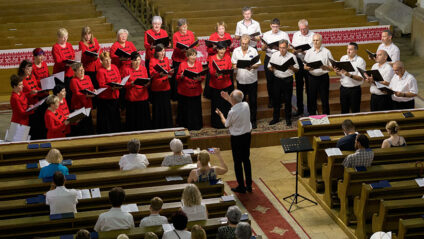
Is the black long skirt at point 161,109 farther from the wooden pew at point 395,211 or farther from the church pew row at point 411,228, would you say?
the church pew row at point 411,228

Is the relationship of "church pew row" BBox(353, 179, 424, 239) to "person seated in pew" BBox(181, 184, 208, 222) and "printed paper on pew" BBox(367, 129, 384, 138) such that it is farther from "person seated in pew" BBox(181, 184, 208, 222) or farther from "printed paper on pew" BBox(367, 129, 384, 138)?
"person seated in pew" BBox(181, 184, 208, 222)

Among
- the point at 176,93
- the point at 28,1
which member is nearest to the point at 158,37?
the point at 176,93

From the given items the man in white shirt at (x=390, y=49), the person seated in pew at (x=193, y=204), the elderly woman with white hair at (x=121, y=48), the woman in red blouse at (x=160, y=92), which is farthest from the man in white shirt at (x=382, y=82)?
the person seated in pew at (x=193, y=204)

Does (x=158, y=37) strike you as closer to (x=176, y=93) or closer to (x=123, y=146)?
(x=176, y=93)

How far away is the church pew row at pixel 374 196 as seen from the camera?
7.67 m

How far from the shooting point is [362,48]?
44.1ft

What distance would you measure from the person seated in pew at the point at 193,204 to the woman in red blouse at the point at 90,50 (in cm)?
399

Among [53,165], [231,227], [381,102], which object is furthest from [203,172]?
[381,102]

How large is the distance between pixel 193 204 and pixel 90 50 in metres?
4.15

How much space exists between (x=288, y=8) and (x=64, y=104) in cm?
677

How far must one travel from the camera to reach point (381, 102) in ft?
33.4

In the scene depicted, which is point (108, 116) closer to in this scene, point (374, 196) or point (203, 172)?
point (203, 172)

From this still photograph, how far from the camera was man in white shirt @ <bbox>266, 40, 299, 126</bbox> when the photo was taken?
10492 millimetres

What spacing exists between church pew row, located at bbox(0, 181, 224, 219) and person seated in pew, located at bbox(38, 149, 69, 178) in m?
0.42
